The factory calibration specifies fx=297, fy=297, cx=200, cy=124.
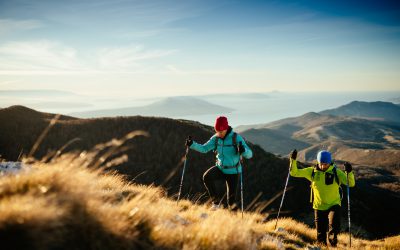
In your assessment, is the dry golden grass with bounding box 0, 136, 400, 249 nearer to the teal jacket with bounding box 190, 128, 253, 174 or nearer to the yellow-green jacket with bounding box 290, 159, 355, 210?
the teal jacket with bounding box 190, 128, 253, 174

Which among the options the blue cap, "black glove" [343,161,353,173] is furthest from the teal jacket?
"black glove" [343,161,353,173]

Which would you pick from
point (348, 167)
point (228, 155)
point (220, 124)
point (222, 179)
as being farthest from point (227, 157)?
point (348, 167)

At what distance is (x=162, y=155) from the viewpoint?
5275 cm

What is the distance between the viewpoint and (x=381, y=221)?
51.8 metres

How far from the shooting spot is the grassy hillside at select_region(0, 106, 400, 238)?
47.6m

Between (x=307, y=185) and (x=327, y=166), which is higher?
(x=327, y=166)

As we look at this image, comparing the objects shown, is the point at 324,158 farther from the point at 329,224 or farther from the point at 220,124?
the point at 220,124

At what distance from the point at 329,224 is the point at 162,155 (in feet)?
150

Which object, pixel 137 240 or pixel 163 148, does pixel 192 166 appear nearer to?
pixel 163 148

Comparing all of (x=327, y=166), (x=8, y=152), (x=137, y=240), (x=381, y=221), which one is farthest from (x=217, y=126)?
(x=381, y=221)

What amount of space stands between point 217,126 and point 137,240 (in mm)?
5189

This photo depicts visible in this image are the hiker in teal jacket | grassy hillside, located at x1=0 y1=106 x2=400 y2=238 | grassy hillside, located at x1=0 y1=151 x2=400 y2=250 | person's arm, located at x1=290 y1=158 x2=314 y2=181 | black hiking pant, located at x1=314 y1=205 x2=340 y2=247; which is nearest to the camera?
grassy hillside, located at x1=0 y1=151 x2=400 y2=250

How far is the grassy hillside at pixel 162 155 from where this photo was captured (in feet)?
156

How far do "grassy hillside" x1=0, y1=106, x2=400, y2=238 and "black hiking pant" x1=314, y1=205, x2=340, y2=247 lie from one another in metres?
36.2
